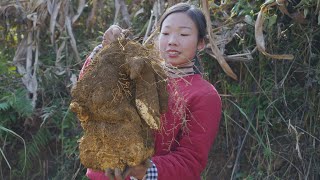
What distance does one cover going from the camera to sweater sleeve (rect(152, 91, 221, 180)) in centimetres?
194

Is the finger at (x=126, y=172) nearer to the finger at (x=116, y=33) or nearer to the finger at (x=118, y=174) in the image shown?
the finger at (x=118, y=174)

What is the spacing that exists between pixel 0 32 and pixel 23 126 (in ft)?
2.36

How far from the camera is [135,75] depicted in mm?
1774

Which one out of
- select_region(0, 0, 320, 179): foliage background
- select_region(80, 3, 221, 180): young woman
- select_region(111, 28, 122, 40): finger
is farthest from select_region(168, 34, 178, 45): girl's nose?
select_region(0, 0, 320, 179): foliage background

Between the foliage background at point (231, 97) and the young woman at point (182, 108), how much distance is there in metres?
0.62

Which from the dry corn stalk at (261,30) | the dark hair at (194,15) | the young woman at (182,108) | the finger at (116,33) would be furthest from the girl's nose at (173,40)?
the dry corn stalk at (261,30)

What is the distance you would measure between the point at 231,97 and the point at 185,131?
1.35 metres

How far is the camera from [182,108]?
196 cm

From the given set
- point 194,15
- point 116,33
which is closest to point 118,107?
point 116,33

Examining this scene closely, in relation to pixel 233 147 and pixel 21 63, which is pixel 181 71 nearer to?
pixel 233 147

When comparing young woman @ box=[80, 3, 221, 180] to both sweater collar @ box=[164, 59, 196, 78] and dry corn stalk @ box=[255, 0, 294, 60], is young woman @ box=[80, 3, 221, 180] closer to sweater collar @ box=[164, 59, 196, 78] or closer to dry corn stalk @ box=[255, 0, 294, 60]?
sweater collar @ box=[164, 59, 196, 78]


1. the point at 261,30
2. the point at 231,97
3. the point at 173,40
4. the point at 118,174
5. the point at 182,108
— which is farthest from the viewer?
the point at 231,97

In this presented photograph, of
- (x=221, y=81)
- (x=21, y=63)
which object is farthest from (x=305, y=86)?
(x=21, y=63)

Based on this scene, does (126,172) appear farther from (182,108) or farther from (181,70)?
(181,70)
